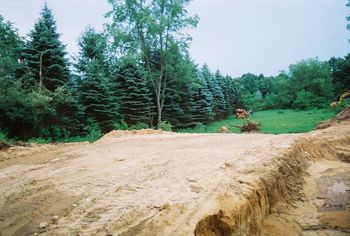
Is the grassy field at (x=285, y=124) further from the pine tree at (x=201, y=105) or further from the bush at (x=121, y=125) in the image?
the bush at (x=121, y=125)

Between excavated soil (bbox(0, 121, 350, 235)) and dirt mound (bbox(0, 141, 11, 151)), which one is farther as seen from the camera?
dirt mound (bbox(0, 141, 11, 151))

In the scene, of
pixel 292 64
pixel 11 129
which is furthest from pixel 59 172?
pixel 292 64

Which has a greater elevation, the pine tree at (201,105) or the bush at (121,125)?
the pine tree at (201,105)

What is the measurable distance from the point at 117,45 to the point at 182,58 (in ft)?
17.4

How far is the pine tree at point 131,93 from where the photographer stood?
21.1 metres

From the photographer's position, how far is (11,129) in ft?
46.9

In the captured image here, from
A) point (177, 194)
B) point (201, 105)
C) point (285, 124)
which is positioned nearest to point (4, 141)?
point (177, 194)

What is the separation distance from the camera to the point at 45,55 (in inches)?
640

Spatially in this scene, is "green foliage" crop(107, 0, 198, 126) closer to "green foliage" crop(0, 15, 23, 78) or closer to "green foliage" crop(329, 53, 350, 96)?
"green foliage" crop(0, 15, 23, 78)

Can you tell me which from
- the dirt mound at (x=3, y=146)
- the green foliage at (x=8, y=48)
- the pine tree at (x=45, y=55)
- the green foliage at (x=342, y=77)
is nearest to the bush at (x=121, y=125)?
the pine tree at (x=45, y=55)

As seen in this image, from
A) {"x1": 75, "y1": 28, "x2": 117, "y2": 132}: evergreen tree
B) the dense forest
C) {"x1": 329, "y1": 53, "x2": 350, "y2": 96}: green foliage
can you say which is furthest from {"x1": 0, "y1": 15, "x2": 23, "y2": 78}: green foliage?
{"x1": 329, "y1": 53, "x2": 350, "y2": 96}: green foliage

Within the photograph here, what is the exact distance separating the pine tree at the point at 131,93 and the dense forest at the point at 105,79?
2.9 inches

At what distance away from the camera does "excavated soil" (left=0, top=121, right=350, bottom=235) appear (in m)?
3.14

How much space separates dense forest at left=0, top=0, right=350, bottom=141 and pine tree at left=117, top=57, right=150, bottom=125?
0.07 m
